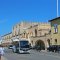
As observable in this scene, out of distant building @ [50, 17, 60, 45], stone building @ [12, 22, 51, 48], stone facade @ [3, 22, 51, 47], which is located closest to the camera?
distant building @ [50, 17, 60, 45]

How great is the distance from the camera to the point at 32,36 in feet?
322

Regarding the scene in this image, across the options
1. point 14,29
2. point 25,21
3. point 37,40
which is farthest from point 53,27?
point 14,29

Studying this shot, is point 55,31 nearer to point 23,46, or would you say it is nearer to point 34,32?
point 23,46

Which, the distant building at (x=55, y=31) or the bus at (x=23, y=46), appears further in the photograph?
the distant building at (x=55, y=31)

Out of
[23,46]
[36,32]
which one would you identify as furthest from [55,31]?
[36,32]

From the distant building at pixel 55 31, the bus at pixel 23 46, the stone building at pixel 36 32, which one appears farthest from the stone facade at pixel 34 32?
the bus at pixel 23 46

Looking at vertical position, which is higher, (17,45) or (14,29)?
(14,29)

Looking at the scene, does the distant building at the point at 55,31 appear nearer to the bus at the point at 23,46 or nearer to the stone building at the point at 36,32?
the stone building at the point at 36,32

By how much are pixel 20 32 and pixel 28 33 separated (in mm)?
14529

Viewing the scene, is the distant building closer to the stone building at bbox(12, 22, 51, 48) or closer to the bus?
the stone building at bbox(12, 22, 51, 48)

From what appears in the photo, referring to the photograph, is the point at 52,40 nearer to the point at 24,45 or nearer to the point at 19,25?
the point at 24,45

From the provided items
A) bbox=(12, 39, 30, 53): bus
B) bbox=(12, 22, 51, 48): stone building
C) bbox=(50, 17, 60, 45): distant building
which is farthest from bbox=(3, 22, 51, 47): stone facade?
bbox=(12, 39, 30, 53): bus

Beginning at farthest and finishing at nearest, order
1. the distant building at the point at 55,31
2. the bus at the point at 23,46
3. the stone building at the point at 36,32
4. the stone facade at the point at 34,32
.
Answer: the stone facade at the point at 34,32 < the stone building at the point at 36,32 < the distant building at the point at 55,31 < the bus at the point at 23,46

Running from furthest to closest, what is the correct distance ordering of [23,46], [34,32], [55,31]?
1. [34,32]
2. [55,31]
3. [23,46]
